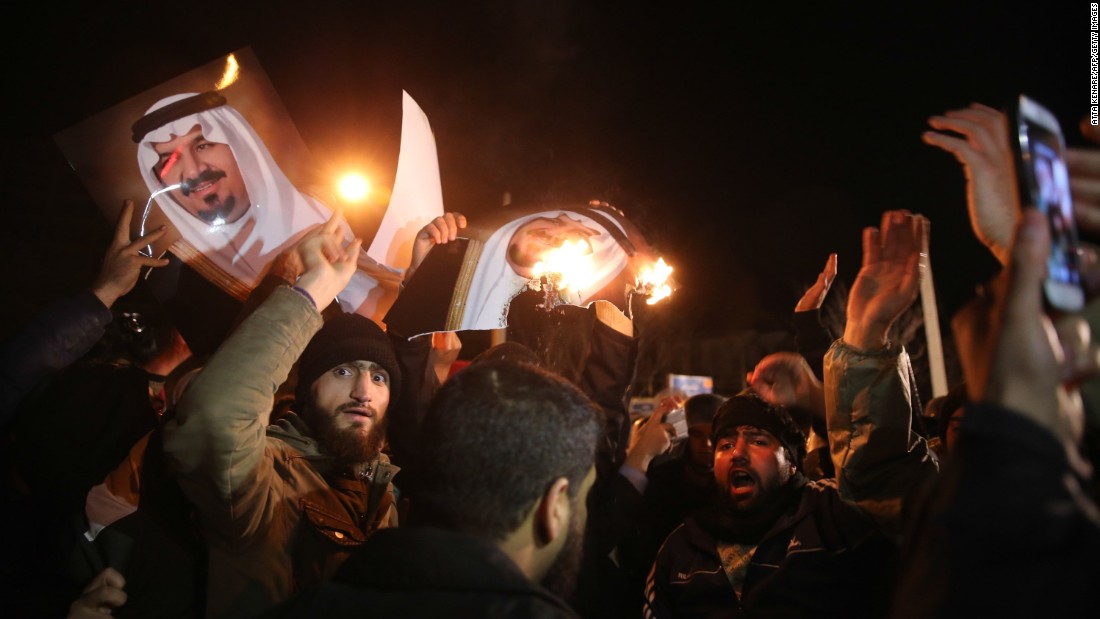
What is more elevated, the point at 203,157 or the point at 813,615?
the point at 203,157

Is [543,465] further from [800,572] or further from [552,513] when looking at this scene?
[800,572]

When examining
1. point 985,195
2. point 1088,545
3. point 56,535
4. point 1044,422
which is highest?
point 985,195

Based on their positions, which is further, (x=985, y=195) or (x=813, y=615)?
(x=813, y=615)

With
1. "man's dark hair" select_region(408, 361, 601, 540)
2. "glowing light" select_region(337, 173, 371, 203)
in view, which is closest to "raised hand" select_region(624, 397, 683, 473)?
"man's dark hair" select_region(408, 361, 601, 540)

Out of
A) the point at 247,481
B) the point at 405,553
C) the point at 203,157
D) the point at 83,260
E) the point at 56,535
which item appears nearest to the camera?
the point at 405,553

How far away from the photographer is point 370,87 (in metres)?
4.21

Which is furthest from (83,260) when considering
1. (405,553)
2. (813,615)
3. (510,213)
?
(813,615)

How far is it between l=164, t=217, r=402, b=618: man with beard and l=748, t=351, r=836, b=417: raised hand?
2.52 meters

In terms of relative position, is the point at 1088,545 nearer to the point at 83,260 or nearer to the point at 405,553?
the point at 405,553

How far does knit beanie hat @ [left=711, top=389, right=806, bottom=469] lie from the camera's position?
3.41 m

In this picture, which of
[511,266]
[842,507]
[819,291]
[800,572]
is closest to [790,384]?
[819,291]

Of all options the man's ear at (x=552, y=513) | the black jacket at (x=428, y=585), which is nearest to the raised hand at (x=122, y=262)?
the black jacket at (x=428, y=585)

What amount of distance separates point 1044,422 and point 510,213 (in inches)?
126

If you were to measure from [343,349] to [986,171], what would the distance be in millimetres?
2908
